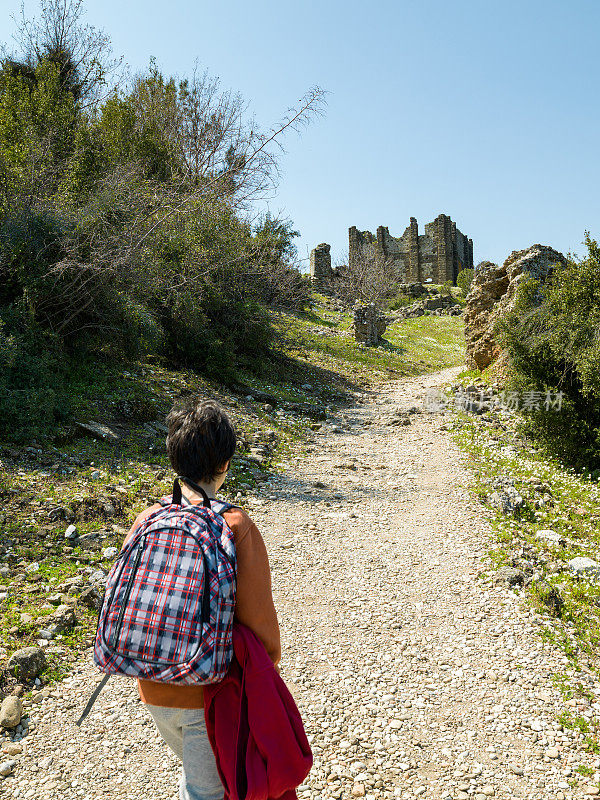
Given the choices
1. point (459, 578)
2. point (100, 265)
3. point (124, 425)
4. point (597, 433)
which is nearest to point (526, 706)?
point (459, 578)

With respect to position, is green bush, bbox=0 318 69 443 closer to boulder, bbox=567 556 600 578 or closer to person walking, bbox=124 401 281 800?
person walking, bbox=124 401 281 800

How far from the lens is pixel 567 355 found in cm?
880

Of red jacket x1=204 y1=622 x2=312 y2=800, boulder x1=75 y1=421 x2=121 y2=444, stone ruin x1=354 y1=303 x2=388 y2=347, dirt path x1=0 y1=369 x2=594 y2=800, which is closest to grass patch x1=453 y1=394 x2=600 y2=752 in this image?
dirt path x1=0 y1=369 x2=594 y2=800

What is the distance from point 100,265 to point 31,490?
4.11m

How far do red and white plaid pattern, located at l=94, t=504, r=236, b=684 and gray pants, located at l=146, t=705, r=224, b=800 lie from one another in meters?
0.21

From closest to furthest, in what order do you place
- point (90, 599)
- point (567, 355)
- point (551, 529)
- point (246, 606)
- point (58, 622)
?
point (246, 606)
point (58, 622)
point (90, 599)
point (551, 529)
point (567, 355)

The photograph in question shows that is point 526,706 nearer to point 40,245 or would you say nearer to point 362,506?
point 362,506

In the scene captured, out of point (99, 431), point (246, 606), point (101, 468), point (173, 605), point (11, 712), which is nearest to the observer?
point (173, 605)

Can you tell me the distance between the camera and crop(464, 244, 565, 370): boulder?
39.7 ft

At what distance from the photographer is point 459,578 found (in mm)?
5258

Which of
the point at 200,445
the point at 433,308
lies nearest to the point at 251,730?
the point at 200,445

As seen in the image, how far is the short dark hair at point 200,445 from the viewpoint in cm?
198

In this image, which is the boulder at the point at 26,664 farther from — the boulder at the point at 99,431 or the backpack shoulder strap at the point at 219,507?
the boulder at the point at 99,431

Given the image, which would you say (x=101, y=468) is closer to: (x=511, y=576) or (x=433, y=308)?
(x=511, y=576)
